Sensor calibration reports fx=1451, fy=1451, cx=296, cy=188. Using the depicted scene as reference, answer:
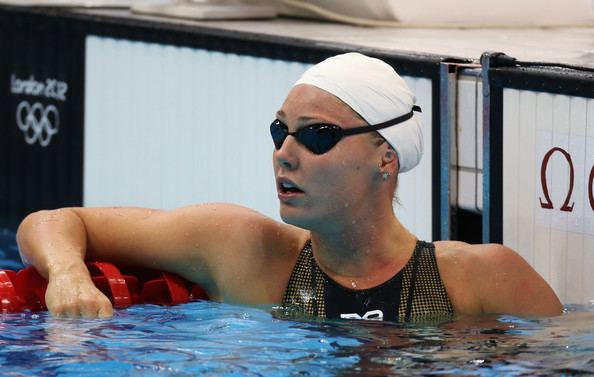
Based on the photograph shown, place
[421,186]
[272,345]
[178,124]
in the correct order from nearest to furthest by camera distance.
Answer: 1. [272,345]
2. [421,186]
3. [178,124]

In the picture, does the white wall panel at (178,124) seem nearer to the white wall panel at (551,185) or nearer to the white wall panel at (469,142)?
the white wall panel at (469,142)

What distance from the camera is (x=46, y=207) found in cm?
596

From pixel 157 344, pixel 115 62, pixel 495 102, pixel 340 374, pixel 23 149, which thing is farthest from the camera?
pixel 23 149

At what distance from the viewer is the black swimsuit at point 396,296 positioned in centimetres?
315

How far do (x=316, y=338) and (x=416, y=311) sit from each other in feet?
0.83

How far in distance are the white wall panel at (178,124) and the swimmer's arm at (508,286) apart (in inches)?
Answer: 68.1

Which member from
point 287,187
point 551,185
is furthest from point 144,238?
point 551,185

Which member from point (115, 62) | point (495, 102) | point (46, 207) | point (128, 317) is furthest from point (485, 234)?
point (46, 207)

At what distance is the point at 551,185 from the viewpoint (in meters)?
3.68

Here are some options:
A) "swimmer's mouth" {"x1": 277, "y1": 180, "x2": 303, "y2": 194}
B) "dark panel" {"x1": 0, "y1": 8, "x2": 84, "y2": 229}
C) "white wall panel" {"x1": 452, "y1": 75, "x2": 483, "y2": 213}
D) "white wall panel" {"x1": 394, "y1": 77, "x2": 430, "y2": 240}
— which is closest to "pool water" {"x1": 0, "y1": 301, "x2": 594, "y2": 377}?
"swimmer's mouth" {"x1": 277, "y1": 180, "x2": 303, "y2": 194}

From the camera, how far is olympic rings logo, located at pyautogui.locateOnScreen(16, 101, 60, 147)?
5969 mm

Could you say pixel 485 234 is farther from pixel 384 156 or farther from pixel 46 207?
pixel 46 207

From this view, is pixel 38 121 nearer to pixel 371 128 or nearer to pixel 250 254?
pixel 250 254

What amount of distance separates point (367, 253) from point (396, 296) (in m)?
0.11
